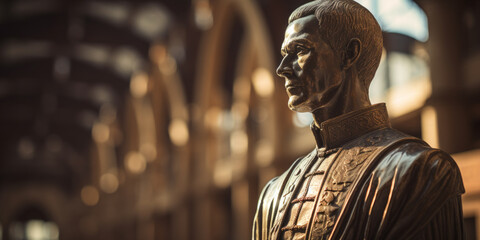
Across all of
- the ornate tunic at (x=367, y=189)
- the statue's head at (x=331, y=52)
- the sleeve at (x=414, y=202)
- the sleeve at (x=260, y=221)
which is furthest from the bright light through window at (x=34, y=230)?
the sleeve at (x=414, y=202)

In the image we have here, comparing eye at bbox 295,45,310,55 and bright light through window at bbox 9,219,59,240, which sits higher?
eye at bbox 295,45,310,55

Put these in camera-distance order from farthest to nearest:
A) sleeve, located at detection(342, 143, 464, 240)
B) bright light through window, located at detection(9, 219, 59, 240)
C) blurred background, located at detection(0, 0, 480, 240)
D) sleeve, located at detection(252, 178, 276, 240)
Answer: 1. bright light through window, located at detection(9, 219, 59, 240)
2. blurred background, located at detection(0, 0, 480, 240)
3. sleeve, located at detection(252, 178, 276, 240)
4. sleeve, located at detection(342, 143, 464, 240)

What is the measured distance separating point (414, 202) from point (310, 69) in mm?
651

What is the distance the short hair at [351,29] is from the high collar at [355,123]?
5.5 inches

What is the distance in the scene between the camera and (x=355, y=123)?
2373 mm

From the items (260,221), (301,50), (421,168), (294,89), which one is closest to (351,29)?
(301,50)

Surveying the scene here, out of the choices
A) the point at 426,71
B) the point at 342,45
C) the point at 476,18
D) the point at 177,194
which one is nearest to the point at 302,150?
the point at 426,71

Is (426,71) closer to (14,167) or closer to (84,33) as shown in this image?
(84,33)

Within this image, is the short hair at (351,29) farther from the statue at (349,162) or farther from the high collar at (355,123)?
the high collar at (355,123)

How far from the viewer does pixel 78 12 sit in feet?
59.2

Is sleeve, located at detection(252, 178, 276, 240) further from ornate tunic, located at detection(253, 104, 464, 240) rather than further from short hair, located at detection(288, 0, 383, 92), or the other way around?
short hair, located at detection(288, 0, 383, 92)

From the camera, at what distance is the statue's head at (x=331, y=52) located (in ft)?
7.72

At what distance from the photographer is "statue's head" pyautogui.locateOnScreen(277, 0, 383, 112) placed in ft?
7.72

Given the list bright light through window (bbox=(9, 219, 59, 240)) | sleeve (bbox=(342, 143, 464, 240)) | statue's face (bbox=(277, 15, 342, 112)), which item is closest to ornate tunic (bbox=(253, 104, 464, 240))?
sleeve (bbox=(342, 143, 464, 240))
